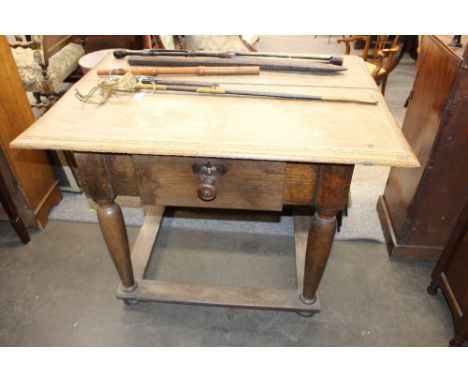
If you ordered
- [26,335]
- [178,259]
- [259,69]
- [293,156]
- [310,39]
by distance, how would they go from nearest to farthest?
[293,156] < [259,69] < [26,335] < [178,259] < [310,39]

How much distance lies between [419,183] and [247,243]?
0.83m

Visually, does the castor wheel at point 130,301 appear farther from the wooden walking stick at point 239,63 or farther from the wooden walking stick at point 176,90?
the wooden walking stick at point 239,63

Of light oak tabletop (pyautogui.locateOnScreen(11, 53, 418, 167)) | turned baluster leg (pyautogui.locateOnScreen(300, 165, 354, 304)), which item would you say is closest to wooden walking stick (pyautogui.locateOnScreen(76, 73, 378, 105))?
light oak tabletop (pyautogui.locateOnScreen(11, 53, 418, 167))

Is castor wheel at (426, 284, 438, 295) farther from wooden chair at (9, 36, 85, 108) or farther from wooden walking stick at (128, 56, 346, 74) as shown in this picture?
wooden chair at (9, 36, 85, 108)

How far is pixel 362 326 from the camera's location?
59.1 inches

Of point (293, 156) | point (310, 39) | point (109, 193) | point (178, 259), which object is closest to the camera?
point (293, 156)

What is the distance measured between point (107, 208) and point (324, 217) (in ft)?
2.28

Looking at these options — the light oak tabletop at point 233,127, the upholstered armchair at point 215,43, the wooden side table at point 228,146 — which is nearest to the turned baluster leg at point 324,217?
the wooden side table at point 228,146

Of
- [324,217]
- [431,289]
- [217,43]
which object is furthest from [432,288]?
[217,43]

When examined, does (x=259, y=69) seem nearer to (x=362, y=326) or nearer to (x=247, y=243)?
(x=247, y=243)

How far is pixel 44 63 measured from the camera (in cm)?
221

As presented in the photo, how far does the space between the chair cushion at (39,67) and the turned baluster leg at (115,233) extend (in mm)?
1435

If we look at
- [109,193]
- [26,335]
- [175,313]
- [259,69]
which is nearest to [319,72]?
[259,69]

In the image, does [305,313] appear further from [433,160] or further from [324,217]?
[433,160]
